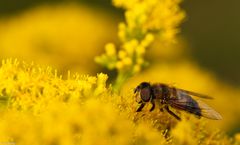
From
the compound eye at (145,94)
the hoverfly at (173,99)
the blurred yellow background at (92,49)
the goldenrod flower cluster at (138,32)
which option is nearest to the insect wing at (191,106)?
the hoverfly at (173,99)

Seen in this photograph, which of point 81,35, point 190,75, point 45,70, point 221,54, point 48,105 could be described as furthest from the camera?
point 221,54

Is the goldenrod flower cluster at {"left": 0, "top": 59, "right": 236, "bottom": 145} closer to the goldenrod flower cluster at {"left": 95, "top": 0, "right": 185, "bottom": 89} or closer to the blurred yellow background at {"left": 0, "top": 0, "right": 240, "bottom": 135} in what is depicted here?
the goldenrod flower cluster at {"left": 95, "top": 0, "right": 185, "bottom": 89}

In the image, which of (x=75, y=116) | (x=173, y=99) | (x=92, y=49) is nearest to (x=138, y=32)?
(x=173, y=99)

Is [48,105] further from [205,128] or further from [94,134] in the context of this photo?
[205,128]

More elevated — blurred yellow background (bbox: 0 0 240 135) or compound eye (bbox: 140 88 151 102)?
blurred yellow background (bbox: 0 0 240 135)

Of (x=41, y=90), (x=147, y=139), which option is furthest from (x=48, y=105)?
(x=147, y=139)

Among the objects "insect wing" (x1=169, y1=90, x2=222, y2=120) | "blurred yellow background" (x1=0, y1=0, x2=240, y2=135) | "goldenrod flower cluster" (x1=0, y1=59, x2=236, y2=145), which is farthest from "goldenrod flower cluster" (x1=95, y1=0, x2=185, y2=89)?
"goldenrod flower cluster" (x1=0, y1=59, x2=236, y2=145)

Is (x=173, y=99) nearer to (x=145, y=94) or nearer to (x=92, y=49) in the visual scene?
(x=145, y=94)
